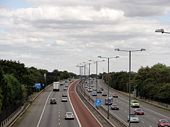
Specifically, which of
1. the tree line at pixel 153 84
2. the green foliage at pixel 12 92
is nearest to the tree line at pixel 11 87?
the green foliage at pixel 12 92

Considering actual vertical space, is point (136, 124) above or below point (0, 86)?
below

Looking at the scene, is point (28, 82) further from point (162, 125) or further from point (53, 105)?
point (162, 125)

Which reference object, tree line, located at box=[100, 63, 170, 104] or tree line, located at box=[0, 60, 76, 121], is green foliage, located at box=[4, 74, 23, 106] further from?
tree line, located at box=[100, 63, 170, 104]

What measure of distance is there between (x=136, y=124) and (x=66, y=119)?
45.0 ft

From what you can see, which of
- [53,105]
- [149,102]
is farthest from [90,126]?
[149,102]

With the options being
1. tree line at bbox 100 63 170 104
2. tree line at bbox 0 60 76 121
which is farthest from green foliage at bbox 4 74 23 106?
tree line at bbox 100 63 170 104

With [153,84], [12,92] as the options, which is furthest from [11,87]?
[153,84]

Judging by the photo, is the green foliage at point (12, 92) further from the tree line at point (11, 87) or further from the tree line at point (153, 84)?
the tree line at point (153, 84)

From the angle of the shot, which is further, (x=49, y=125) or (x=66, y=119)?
(x=66, y=119)

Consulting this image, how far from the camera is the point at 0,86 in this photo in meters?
84.1

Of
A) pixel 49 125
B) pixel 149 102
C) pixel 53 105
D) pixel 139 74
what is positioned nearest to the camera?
pixel 49 125

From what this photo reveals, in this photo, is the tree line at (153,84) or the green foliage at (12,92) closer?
the green foliage at (12,92)

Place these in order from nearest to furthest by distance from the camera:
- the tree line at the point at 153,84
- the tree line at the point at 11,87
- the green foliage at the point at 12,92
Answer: the tree line at the point at 11,87 → the green foliage at the point at 12,92 → the tree line at the point at 153,84

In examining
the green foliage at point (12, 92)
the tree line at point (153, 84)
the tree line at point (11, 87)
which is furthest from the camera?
the tree line at point (153, 84)
